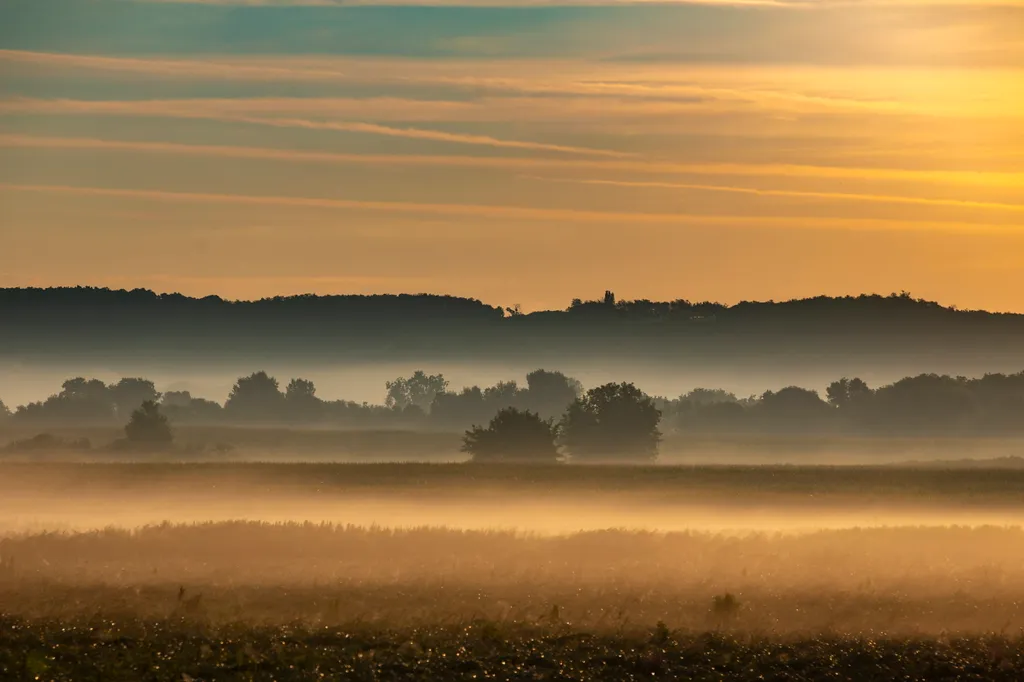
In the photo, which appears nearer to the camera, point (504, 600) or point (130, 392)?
point (504, 600)

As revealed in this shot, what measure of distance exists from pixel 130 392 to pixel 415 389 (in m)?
28.9

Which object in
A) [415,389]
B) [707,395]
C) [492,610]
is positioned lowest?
[492,610]

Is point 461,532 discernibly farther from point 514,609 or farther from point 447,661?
point 447,661

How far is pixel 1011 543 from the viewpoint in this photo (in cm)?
4625

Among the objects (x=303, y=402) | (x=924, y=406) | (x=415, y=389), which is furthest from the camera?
(x=415, y=389)

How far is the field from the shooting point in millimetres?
30641

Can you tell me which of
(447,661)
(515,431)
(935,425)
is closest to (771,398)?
(935,425)

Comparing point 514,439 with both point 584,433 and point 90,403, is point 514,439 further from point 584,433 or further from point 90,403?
point 90,403

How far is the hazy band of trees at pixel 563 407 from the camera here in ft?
376

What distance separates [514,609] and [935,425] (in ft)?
279

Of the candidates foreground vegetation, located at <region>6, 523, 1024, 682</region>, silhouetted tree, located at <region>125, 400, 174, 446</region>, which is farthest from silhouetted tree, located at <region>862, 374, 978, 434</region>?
foreground vegetation, located at <region>6, 523, 1024, 682</region>

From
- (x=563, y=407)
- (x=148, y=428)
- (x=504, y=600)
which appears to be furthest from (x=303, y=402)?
(x=504, y=600)

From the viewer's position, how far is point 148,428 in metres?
98.6

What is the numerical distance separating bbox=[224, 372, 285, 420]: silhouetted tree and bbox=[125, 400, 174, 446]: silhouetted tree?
28.2 meters
